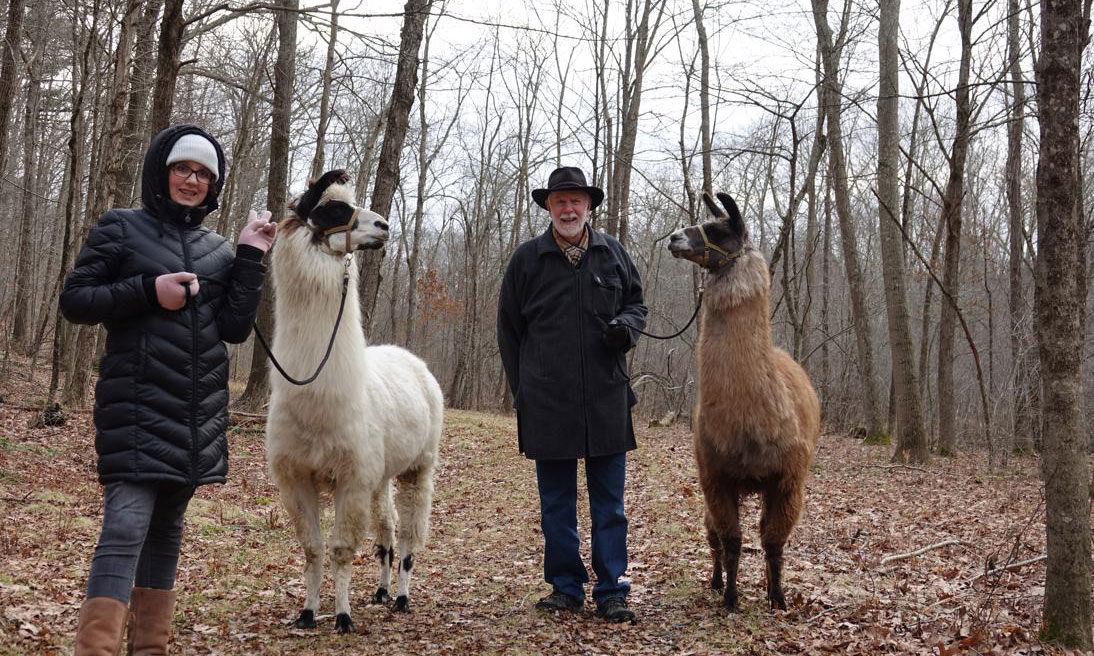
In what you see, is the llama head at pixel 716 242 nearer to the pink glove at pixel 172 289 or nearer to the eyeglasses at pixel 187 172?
the eyeglasses at pixel 187 172

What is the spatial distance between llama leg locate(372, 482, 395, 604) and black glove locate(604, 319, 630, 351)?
171cm

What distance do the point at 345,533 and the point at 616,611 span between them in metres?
1.53

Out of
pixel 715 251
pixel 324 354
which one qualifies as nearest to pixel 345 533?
pixel 324 354

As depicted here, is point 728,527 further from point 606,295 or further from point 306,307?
point 306,307

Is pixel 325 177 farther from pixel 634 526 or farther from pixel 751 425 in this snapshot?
pixel 634 526

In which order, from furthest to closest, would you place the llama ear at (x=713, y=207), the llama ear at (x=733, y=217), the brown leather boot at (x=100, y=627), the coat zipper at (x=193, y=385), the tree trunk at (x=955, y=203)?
the tree trunk at (x=955, y=203)
the llama ear at (x=713, y=207)
the llama ear at (x=733, y=217)
the coat zipper at (x=193, y=385)
the brown leather boot at (x=100, y=627)

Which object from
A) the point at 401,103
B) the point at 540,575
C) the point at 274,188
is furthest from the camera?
the point at 274,188

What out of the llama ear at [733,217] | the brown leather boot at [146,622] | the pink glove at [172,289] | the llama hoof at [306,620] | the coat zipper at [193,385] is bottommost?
the llama hoof at [306,620]

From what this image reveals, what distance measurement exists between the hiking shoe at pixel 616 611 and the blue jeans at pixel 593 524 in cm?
3

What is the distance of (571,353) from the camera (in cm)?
471

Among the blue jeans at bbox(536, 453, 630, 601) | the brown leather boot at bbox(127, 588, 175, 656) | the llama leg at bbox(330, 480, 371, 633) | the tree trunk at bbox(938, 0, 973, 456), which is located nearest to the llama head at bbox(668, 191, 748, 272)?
the blue jeans at bbox(536, 453, 630, 601)

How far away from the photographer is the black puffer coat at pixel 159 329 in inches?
117

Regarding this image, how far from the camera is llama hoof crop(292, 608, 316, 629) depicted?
14.5ft

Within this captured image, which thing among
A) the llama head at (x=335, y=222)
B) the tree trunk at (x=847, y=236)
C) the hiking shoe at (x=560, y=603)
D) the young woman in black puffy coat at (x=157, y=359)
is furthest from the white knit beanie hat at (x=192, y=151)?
the tree trunk at (x=847, y=236)
